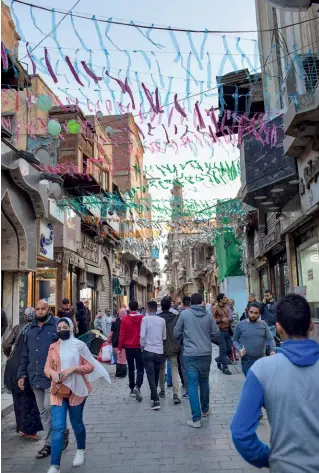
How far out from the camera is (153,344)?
26.1 feet

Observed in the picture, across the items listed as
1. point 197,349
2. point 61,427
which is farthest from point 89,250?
A: point 61,427

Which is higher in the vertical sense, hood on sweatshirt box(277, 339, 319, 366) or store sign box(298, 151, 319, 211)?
store sign box(298, 151, 319, 211)

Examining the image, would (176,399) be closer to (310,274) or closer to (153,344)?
(153,344)

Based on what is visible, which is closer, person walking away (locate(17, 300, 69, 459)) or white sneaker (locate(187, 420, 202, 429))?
person walking away (locate(17, 300, 69, 459))

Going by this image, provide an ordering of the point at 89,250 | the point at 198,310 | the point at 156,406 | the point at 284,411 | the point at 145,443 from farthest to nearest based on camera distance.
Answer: the point at 89,250 → the point at 156,406 → the point at 198,310 → the point at 145,443 → the point at 284,411

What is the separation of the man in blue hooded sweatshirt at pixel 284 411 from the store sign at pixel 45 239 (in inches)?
496

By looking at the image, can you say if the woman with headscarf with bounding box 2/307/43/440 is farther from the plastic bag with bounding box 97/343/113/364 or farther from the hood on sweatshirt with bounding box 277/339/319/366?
the plastic bag with bounding box 97/343/113/364

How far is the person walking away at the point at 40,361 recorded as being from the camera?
5395 millimetres

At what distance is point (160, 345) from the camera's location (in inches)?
314

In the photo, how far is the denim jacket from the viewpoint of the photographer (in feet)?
17.7

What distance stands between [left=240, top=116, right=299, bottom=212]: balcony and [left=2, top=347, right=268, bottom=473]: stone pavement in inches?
240

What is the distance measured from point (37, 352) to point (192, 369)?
8.04ft

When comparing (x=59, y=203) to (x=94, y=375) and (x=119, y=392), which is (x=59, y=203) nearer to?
(x=119, y=392)

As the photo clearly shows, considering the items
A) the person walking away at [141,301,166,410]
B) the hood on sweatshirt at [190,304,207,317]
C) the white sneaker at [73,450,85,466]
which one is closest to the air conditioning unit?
the hood on sweatshirt at [190,304,207,317]
